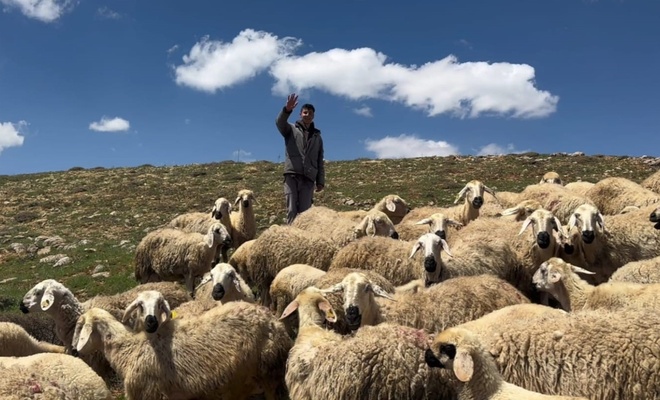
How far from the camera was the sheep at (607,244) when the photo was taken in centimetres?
945

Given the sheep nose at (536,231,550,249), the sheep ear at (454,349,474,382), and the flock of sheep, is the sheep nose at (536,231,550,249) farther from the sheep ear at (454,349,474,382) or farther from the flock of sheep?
the sheep ear at (454,349,474,382)

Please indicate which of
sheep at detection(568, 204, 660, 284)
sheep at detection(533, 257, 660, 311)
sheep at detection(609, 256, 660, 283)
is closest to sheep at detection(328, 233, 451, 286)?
sheep at detection(533, 257, 660, 311)

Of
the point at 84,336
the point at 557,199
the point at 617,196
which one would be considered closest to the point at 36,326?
the point at 84,336

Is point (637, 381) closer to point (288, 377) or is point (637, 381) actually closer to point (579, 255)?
point (288, 377)

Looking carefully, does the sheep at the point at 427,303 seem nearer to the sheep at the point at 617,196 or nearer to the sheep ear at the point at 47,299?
the sheep ear at the point at 47,299

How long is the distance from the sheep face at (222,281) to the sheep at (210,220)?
5057mm

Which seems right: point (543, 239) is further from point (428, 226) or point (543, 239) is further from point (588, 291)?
point (428, 226)

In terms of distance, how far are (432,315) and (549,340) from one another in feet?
5.70

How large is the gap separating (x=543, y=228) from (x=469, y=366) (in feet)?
17.7

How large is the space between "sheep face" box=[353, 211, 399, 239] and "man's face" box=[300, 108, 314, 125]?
98.1 inches

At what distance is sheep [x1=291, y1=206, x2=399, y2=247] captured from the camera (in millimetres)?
11398

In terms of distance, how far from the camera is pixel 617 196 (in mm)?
13234

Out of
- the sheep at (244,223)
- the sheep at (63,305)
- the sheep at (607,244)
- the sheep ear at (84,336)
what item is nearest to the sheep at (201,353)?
the sheep ear at (84,336)

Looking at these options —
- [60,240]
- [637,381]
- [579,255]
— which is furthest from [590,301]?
[60,240]
